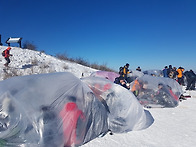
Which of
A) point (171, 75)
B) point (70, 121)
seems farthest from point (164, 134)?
point (171, 75)

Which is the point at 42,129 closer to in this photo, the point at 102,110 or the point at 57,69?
the point at 102,110

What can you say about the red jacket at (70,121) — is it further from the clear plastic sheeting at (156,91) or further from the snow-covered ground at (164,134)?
the clear plastic sheeting at (156,91)

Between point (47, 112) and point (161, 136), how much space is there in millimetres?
1795

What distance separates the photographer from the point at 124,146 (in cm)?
196

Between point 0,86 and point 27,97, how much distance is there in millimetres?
435

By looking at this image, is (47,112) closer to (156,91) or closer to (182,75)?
(156,91)

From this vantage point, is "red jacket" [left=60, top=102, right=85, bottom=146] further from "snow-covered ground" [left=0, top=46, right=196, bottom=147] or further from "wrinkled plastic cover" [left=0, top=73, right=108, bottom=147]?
"snow-covered ground" [left=0, top=46, right=196, bottom=147]

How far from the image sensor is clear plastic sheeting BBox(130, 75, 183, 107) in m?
3.93

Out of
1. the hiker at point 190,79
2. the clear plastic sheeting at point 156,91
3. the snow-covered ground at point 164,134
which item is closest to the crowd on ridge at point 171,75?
the hiker at point 190,79

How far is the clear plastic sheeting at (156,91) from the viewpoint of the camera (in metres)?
3.93

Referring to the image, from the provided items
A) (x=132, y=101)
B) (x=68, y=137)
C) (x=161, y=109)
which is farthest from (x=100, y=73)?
(x=68, y=137)

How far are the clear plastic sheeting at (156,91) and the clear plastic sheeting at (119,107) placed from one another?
1.49 meters

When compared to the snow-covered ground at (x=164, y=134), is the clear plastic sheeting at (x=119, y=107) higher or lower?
higher

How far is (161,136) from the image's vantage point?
227 cm
